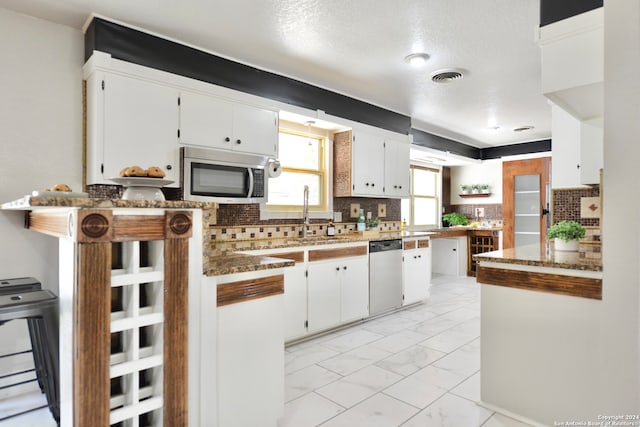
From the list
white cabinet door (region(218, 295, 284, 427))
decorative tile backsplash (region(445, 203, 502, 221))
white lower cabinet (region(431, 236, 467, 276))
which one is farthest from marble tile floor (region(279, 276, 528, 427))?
decorative tile backsplash (region(445, 203, 502, 221))

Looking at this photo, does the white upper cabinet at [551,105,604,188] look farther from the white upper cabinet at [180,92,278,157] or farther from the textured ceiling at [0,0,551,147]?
the white upper cabinet at [180,92,278,157]

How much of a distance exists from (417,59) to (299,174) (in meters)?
1.71

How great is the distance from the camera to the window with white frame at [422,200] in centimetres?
646

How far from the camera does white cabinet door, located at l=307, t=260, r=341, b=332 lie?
3.35 metres

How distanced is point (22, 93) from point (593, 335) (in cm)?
374

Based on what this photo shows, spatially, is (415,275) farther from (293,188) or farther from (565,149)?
(565,149)

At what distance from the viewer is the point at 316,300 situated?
339cm

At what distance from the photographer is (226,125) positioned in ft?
10.3

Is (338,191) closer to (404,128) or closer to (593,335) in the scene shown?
(404,128)

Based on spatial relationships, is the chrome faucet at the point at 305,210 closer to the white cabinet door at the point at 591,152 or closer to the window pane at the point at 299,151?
the window pane at the point at 299,151

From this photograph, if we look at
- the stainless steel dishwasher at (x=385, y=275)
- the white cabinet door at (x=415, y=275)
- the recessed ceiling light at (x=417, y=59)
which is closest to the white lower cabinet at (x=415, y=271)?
the white cabinet door at (x=415, y=275)

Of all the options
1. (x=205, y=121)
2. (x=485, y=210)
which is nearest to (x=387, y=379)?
(x=205, y=121)

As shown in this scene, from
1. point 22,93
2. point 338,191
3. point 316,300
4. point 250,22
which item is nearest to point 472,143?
point 338,191

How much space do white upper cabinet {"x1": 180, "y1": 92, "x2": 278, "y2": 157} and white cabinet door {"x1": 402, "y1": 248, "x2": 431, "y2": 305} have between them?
2158 millimetres
